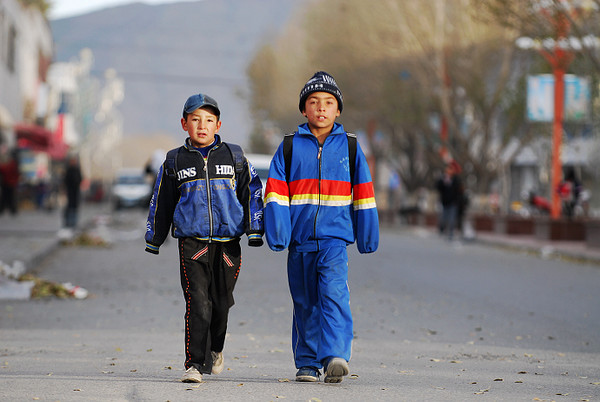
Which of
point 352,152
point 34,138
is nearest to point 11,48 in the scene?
point 34,138

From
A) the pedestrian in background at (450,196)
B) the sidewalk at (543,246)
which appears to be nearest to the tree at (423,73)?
the pedestrian in background at (450,196)

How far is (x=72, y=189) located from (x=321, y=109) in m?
21.7

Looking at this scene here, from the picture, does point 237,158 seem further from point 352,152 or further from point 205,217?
point 352,152

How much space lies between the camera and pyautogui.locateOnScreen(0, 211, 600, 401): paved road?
658cm

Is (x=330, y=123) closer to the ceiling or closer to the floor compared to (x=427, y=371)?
closer to the ceiling

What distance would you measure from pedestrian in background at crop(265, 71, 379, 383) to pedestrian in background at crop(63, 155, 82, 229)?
20961 mm

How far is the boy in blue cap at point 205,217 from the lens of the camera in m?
6.61

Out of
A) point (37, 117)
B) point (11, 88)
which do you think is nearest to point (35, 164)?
point (37, 117)

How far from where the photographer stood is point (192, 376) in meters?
6.53

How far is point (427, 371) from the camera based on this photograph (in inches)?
297

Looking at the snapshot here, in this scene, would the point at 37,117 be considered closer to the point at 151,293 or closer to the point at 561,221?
the point at 561,221

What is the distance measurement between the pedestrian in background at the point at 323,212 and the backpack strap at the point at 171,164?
0.55 metres

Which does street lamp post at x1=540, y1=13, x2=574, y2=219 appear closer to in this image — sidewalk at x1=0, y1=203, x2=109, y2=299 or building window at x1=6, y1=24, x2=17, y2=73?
sidewalk at x1=0, y1=203, x2=109, y2=299

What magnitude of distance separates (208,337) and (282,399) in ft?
2.46
